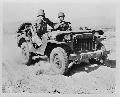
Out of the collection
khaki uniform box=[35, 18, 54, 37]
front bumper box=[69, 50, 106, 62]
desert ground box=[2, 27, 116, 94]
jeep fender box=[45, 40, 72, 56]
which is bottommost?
desert ground box=[2, 27, 116, 94]

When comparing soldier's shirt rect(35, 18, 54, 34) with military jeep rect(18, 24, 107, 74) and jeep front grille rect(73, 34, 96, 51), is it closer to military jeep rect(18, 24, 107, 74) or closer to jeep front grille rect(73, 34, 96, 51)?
military jeep rect(18, 24, 107, 74)

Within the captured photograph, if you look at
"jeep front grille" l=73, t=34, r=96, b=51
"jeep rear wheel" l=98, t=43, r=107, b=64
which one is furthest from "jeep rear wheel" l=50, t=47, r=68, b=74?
"jeep rear wheel" l=98, t=43, r=107, b=64

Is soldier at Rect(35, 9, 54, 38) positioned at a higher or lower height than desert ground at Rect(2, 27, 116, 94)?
higher

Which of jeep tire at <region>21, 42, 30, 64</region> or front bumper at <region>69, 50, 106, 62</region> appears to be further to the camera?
jeep tire at <region>21, 42, 30, 64</region>

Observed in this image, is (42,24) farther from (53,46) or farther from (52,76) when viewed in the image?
(52,76)

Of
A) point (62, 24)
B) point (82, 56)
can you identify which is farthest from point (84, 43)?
point (62, 24)

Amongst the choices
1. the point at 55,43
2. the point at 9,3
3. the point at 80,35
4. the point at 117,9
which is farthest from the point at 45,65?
the point at 117,9

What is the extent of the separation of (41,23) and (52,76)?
40 cm

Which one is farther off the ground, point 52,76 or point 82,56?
point 82,56

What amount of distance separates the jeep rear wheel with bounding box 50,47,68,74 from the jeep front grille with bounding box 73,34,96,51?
0.10 metres

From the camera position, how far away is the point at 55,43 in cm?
219

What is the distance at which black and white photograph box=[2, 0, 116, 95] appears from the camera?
2.18 metres

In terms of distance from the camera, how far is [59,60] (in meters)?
2.18

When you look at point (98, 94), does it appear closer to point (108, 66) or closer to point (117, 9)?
point (108, 66)
